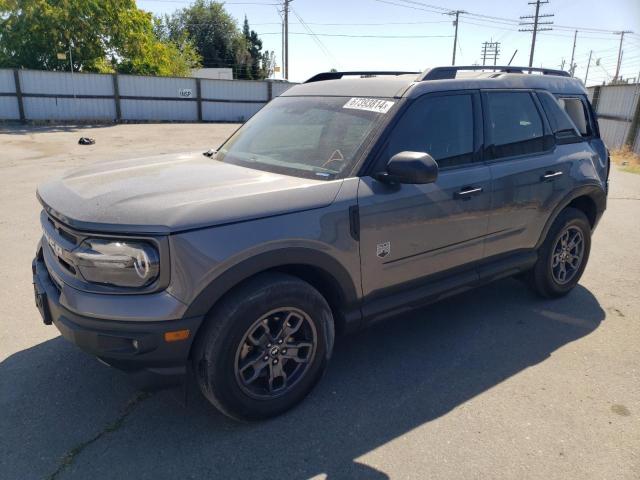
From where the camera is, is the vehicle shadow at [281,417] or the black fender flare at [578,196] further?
the black fender flare at [578,196]

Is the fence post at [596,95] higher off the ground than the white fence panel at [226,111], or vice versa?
the fence post at [596,95]

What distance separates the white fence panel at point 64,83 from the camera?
2273 centimetres

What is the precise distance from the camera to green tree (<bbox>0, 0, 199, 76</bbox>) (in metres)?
27.8

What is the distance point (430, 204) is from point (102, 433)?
2298 mm

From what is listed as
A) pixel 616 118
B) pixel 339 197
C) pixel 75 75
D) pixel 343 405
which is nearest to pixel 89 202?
pixel 339 197

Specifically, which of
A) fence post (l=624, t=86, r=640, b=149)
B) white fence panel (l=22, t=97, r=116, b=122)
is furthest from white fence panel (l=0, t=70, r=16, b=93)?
fence post (l=624, t=86, r=640, b=149)

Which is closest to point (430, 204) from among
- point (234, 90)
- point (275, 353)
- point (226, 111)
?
point (275, 353)

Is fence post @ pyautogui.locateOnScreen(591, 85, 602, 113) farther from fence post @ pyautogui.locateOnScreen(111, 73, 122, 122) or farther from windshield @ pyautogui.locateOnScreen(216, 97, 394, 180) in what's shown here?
fence post @ pyautogui.locateOnScreen(111, 73, 122, 122)

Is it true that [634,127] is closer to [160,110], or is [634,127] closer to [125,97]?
[160,110]

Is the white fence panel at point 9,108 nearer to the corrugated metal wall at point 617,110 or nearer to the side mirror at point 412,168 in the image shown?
the corrugated metal wall at point 617,110

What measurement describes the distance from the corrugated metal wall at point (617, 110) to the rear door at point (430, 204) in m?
14.2

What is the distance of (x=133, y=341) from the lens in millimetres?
2373

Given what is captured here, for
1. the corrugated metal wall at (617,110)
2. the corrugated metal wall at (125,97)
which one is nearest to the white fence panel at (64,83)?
the corrugated metal wall at (125,97)

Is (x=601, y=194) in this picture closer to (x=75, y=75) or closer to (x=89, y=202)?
(x=89, y=202)
